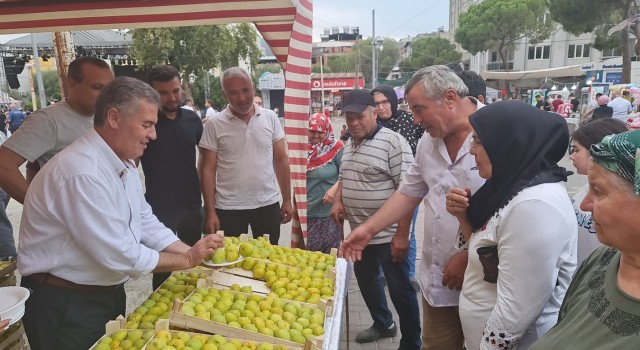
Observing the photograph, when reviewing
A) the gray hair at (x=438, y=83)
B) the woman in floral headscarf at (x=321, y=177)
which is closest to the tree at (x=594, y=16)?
the woman in floral headscarf at (x=321, y=177)

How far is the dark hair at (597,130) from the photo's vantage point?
102 inches

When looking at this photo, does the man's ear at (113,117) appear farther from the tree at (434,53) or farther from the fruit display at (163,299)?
the tree at (434,53)

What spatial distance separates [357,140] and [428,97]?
1117mm

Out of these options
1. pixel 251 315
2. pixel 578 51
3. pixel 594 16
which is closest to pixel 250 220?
pixel 251 315

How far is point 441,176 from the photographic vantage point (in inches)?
96.6

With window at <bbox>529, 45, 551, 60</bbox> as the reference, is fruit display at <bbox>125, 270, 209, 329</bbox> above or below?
below

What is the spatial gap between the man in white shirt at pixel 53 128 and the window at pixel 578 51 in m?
52.0

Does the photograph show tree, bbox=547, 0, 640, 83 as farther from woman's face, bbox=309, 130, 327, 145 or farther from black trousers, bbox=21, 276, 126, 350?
black trousers, bbox=21, 276, 126, 350

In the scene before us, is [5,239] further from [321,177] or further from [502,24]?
[502,24]

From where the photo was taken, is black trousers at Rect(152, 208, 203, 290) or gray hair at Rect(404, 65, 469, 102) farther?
black trousers at Rect(152, 208, 203, 290)

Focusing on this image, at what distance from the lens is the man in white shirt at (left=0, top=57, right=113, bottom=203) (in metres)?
2.73

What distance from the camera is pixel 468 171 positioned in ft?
7.69

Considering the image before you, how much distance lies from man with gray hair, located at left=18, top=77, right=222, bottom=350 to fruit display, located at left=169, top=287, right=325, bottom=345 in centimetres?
28

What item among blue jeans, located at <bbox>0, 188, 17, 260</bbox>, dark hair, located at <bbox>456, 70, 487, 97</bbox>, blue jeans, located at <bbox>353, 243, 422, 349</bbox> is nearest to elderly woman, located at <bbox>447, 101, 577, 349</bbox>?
blue jeans, located at <bbox>353, 243, 422, 349</bbox>
